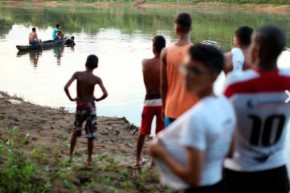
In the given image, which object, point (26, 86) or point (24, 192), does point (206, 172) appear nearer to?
point (24, 192)

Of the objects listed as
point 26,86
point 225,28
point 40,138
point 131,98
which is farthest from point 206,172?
point 225,28

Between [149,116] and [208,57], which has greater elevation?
[208,57]

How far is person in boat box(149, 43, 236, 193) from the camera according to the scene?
2104 millimetres

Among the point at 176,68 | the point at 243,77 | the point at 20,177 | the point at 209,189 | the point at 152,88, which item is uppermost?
the point at 243,77

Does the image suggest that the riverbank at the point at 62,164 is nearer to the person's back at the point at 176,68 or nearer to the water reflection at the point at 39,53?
the person's back at the point at 176,68

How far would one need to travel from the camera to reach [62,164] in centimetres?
531

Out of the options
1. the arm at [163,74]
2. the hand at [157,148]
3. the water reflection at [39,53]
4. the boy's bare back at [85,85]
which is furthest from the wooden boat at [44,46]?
the hand at [157,148]

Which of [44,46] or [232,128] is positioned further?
[44,46]

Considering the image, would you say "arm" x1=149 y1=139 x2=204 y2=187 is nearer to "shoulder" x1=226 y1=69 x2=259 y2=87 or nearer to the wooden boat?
"shoulder" x1=226 y1=69 x2=259 y2=87

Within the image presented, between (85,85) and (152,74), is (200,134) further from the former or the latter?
(85,85)

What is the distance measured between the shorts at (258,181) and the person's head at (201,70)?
0.70 m

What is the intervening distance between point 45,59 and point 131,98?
756 centimetres

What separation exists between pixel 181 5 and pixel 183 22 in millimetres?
Result: 54434

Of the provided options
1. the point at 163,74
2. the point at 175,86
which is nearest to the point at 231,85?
the point at 175,86
